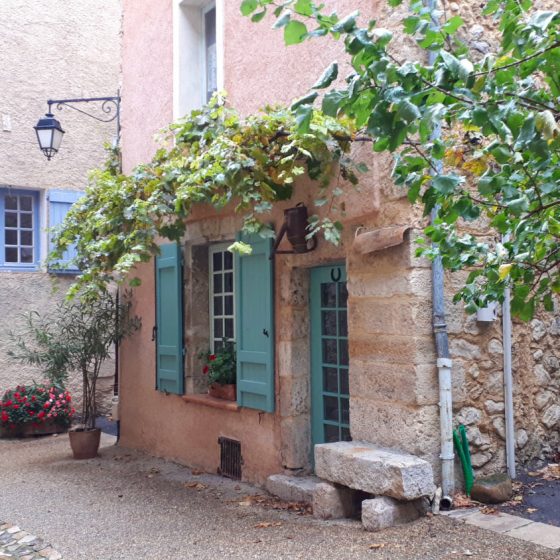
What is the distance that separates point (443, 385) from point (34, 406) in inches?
255

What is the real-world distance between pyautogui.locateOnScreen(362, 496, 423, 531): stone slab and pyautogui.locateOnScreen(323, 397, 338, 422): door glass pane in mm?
1290

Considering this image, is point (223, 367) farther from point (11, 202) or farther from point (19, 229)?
point (11, 202)

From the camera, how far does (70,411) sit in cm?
981

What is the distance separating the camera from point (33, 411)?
9.45 m

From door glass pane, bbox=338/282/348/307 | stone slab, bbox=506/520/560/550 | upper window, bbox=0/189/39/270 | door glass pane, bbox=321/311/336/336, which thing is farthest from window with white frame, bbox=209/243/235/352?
upper window, bbox=0/189/39/270

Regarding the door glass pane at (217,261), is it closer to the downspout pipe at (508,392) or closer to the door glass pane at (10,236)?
the downspout pipe at (508,392)

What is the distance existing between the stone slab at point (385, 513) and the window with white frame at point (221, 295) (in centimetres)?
287

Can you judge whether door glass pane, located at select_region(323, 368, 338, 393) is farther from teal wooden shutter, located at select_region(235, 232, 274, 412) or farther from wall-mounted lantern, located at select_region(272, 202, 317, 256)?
wall-mounted lantern, located at select_region(272, 202, 317, 256)

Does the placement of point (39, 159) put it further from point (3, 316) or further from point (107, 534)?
point (107, 534)

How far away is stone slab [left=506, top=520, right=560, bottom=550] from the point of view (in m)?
4.04

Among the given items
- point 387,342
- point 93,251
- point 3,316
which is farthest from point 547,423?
point 3,316

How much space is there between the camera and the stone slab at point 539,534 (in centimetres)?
404

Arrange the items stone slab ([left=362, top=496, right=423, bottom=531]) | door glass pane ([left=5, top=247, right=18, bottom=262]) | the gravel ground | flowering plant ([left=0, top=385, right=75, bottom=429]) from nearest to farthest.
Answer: the gravel ground, stone slab ([left=362, top=496, right=423, bottom=531]), flowering plant ([left=0, top=385, right=75, bottom=429]), door glass pane ([left=5, top=247, right=18, bottom=262])

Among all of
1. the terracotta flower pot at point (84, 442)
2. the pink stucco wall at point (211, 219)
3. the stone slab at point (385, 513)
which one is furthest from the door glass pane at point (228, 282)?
the stone slab at point (385, 513)
